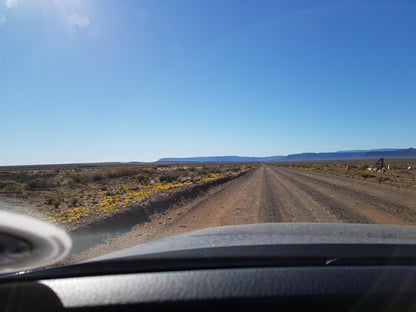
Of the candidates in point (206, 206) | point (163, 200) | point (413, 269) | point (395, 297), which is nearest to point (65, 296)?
point (395, 297)

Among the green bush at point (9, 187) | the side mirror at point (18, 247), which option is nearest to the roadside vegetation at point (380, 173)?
the side mirror at point (18, 247)

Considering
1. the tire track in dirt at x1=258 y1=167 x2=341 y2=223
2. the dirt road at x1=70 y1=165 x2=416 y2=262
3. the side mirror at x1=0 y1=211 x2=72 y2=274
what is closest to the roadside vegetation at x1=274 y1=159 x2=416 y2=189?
the dirt road at x1=70 y1=165 x2=416 y2=262

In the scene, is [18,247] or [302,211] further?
[302,211]

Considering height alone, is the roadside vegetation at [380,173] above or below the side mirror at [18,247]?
below

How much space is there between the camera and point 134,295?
176 centimetres

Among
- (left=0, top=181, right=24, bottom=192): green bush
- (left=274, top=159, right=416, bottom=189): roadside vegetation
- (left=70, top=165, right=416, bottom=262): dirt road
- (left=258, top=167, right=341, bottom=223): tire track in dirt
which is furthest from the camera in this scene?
(left=274, top=159, right=416, bottom=189): roadside vegetation

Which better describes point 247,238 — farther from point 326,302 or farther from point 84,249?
point 84,249

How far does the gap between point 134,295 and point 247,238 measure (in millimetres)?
1557

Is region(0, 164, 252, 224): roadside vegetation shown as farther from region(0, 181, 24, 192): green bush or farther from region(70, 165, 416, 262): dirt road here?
region(70, 165, 416, 262): dirt road

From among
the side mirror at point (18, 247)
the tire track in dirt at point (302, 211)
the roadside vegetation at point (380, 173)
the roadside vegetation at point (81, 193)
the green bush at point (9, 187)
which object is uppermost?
the side mirror at point (18, 247)

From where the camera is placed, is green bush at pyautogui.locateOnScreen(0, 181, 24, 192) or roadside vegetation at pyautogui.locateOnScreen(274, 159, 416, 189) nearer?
green bush at pyautogui.locateOnScreen(0, 181, 24, 192)

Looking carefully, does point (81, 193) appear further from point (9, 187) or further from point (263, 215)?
point (263, 215)

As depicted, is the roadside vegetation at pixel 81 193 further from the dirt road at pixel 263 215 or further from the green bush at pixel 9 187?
the dirt road at pixel 263 215

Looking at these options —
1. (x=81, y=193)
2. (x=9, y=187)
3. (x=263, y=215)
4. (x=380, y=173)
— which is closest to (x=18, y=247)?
(x=263, y=215)
